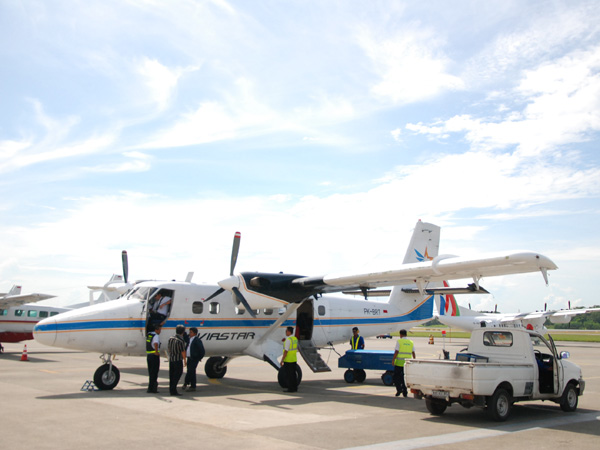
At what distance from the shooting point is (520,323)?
4422 centimetres

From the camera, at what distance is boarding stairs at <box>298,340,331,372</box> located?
52.0 feet

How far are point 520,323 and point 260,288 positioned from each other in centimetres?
3609

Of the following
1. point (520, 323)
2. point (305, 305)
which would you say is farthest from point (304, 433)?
point (520, 323)

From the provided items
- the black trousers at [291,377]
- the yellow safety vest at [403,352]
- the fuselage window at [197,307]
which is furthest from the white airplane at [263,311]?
the yellow safety vest at [403,352]

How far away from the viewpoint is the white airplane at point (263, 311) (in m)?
12.8

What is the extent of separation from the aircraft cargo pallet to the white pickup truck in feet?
14.5

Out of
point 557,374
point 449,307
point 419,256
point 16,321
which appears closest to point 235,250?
point 419,256

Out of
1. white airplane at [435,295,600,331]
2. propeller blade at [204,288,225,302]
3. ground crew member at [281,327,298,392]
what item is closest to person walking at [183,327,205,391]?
propeller blade at [204,288,225,302]

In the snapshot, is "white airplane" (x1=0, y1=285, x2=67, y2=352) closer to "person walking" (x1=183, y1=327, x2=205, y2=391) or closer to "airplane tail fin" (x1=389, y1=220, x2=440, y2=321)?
"person walking" (x1=183, y1=327, x2=205, y2=391)

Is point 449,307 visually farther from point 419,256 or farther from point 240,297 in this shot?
point 240,297

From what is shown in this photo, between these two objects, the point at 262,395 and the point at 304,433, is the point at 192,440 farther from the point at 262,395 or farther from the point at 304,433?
the point at 262,395

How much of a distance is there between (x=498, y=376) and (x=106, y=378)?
951 cm

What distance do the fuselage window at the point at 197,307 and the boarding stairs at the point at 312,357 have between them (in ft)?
11.5

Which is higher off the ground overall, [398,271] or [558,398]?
[398,271]
